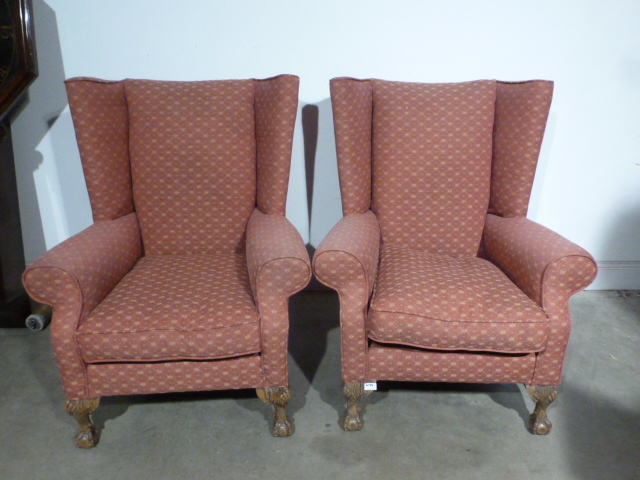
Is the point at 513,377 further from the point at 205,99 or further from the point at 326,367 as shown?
the point at 205,99

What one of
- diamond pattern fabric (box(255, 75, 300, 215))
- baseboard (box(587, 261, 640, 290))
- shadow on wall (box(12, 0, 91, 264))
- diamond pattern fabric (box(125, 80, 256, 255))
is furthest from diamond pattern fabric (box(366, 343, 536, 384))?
shadow on wall (box(12, 0, 91, 264))

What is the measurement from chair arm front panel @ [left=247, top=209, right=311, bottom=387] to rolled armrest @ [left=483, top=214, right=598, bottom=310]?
0.66m

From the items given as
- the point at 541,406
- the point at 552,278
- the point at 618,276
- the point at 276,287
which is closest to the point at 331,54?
the point at 276,287

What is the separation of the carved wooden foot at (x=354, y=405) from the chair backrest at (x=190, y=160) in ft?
2.20

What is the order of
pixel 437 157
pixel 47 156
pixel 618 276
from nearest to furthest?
pixel 437 157, pixel 47 156, pixel 618 276

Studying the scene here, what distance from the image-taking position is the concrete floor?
1.41 meters

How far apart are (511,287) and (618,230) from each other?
3.83ft

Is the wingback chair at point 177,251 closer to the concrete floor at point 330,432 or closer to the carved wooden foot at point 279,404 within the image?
the carved wooden foot at point 279,404

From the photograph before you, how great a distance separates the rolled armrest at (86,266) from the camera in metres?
1.33

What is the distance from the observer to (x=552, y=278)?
1413 mm

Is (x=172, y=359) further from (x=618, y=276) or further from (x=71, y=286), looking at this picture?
(x=618, y=276)

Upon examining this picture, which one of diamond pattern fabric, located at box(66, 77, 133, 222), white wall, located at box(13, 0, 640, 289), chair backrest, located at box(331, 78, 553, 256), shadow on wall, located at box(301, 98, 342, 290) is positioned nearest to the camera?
diamond pattern fabric, located at box(66, 77, 133, 222)

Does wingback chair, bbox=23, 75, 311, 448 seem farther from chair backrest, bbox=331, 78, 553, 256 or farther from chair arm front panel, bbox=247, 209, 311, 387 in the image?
chair backrest, bbox=331, 78, 553, 256

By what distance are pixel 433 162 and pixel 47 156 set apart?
161 cm
